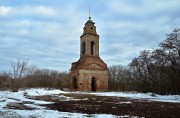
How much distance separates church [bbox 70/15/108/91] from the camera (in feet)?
157

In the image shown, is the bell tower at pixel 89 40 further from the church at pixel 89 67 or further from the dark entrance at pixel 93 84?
the dark entrance at pixel 93 84

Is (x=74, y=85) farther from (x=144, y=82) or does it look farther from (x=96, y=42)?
(x=144, y=82)

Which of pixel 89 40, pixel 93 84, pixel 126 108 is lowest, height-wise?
pixel 126 108

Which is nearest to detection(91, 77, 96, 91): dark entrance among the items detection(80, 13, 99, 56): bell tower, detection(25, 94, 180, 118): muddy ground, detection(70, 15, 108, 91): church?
detection(70, 15, 108, 91): church

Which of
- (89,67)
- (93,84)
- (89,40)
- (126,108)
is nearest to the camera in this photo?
(126,108)

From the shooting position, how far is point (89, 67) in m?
48.2

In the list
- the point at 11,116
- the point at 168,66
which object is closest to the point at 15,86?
the point at 168,66

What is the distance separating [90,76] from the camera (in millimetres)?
48281

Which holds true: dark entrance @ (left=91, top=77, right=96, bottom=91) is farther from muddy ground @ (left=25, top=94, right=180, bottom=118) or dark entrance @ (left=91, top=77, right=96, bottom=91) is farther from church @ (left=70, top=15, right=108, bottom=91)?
muddy ground @ (left=25, top=94, right=180, bottom=118)

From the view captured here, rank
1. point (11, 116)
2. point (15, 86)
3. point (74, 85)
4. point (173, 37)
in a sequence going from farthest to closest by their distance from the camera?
1. point (74, 85)
2. point (15, 86)
3. point (173, 37)
4. point (11, 116)

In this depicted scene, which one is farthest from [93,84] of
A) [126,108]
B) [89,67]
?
[126,108]

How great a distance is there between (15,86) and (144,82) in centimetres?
2521

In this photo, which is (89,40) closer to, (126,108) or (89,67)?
(89,67)

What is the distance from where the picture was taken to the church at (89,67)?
47.7m
